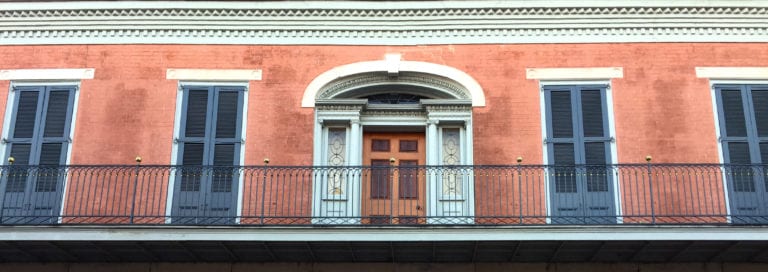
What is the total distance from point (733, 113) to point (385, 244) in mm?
5562

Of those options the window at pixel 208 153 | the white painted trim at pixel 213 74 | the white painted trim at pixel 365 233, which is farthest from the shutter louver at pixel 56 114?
the white painted trim at pixel 365 233

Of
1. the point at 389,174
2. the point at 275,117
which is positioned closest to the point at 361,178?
the point at 389,174

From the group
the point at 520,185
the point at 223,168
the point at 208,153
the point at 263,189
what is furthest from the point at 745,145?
the point at 208,153

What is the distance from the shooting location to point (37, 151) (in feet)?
44.0

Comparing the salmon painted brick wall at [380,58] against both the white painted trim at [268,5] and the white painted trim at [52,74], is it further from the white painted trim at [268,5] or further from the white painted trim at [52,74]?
the white painted trim at [268,5]

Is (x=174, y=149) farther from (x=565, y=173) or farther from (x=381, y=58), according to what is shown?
(x=565, y=173)

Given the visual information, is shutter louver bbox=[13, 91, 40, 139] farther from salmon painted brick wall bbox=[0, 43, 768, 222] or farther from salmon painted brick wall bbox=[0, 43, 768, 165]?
salmon painted brick wall bbox=[0, 43, 768, 165]

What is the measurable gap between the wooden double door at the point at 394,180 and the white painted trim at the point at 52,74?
435cm

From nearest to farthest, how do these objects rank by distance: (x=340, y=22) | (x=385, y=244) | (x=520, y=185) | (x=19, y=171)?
(x=385, y=244), (x=520, y=185), (x=19, y=171), (x=340, y=22)

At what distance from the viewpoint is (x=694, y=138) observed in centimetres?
1318

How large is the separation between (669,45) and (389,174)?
15.4 ft

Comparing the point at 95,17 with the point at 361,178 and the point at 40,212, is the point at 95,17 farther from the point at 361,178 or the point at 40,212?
the point at 361,178

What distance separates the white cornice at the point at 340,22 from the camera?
13906 millimetres

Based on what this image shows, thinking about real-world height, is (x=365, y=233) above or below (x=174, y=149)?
below
